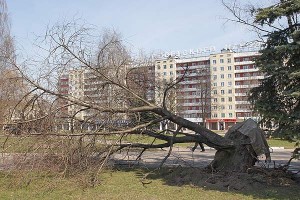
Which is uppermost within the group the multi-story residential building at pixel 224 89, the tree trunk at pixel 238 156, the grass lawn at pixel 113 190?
the multi-story residential building at pixel 224 89

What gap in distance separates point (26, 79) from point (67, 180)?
294cm

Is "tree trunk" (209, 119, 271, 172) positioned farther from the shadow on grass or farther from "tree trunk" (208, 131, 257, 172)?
the shadow on grass

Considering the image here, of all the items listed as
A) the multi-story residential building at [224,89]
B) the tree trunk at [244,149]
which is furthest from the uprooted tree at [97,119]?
the multi-story residential building at [224,89]

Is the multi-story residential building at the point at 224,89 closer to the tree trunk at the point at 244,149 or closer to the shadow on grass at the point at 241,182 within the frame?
the tree trunk at the point at 244,149

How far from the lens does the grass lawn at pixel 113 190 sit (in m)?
8.27

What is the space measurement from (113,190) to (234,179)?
2.98m

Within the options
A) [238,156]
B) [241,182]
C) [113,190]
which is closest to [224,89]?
[238,156]

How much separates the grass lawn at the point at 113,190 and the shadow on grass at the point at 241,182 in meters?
0.02

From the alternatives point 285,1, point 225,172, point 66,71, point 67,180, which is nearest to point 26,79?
point 66,71

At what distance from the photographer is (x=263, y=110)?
7938 mm

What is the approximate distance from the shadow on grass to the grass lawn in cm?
2

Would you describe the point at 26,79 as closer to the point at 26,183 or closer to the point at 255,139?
the point at 26,183

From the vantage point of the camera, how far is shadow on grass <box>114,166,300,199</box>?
8.32m

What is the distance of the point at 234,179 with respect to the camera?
368 inches
